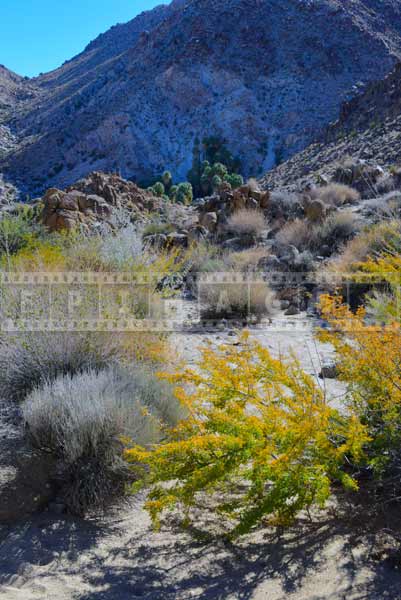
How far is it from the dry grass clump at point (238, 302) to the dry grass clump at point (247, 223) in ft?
17.3

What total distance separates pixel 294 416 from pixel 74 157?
4779 centimetres

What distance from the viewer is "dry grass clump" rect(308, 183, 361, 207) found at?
14602 millimetres

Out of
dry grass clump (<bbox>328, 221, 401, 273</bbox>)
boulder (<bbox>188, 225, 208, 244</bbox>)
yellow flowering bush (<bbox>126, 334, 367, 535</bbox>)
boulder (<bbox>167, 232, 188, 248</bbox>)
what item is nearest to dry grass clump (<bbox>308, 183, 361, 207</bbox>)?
boulder (<bbox>188, 225, 208, 244</bbox>)

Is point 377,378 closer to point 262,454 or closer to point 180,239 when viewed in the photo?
point 262,454

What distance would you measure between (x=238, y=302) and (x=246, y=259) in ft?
9.79

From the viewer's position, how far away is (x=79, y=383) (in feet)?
11.8

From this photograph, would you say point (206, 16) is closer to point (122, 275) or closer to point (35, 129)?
point (35, 129)

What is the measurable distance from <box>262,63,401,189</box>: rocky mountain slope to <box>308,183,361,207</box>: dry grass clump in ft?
14.5

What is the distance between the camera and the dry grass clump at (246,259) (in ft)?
34.7

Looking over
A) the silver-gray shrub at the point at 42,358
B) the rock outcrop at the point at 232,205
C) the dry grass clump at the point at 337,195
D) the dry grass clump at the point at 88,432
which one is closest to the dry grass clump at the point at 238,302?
the silver-gray shrub at the point at 42,358

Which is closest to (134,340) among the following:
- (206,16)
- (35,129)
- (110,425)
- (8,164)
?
(110,425)

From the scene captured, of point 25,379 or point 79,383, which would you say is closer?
point 79,383

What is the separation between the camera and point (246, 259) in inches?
437

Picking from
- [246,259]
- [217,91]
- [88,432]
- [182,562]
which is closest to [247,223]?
[246,259]
